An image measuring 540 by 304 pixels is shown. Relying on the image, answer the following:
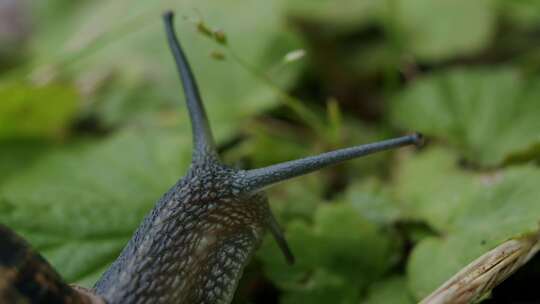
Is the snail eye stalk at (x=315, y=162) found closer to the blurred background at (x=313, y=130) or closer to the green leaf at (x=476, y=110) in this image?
the blurred background at (x=313, y=130)

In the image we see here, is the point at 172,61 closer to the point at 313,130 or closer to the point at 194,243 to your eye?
the point at 313,130

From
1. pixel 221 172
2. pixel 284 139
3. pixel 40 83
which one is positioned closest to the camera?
pixel 221 172

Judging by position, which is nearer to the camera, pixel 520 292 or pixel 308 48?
pixel 520 292

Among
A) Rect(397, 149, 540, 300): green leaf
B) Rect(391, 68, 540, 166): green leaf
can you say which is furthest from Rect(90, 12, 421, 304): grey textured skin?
Rect(391, 68, 540, 166): green leaf

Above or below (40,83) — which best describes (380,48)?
below

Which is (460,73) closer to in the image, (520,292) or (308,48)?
(308,48)

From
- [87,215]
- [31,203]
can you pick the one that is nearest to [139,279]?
[87,215]
